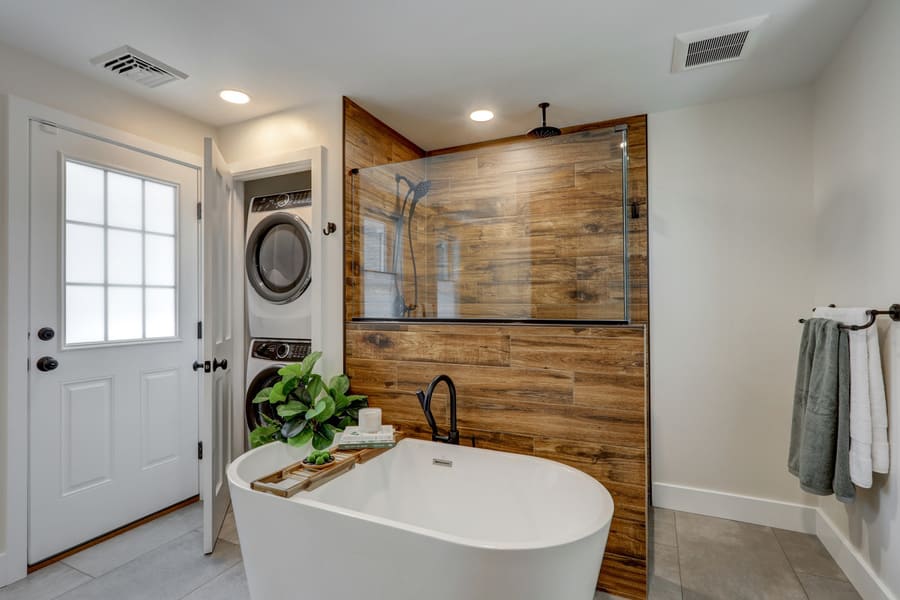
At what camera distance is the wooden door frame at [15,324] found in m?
2.05

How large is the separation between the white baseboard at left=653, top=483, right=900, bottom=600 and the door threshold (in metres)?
2.89

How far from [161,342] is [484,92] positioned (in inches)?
94.1

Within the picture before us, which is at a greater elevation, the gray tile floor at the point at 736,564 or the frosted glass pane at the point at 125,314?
the frosted glass pane at the point at 125,314

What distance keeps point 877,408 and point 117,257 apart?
11.9 feet

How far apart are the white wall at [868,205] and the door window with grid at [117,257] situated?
11.5 ft

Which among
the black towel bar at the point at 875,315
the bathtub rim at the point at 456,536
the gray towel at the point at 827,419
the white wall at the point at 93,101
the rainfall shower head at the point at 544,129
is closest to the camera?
the bathtub rim at the point at 456,536

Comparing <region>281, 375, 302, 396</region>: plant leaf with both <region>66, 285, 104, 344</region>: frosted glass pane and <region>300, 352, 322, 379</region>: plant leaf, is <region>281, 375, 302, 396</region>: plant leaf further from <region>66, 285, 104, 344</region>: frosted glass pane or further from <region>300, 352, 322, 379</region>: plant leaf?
<region>66, 285, 104, 344</region>: frosted glass pane

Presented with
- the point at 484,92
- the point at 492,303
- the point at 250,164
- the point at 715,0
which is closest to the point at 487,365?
the point at 492,303

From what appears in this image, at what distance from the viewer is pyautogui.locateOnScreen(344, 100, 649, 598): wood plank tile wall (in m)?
1.91

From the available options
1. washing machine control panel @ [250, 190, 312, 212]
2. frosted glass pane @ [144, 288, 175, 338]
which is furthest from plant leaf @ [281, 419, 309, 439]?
washing machine control panel @ [250, 190, 312, 212]

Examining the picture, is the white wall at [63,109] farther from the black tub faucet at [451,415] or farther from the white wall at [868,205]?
the white wall at [868,205]

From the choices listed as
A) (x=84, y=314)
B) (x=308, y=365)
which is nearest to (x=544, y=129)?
(x=308, y=365)

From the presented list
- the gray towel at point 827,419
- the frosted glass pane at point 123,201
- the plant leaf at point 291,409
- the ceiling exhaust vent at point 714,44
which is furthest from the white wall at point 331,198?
the gray towel at point 827,419

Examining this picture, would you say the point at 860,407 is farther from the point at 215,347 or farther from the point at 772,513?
the point at 215,347
